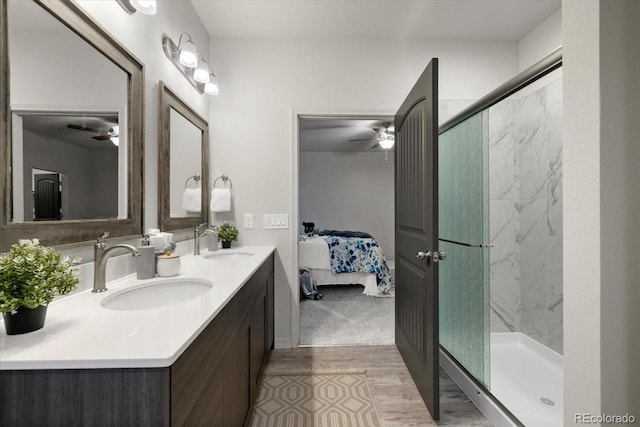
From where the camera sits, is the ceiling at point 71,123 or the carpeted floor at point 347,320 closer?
the ceiling at point 71,123

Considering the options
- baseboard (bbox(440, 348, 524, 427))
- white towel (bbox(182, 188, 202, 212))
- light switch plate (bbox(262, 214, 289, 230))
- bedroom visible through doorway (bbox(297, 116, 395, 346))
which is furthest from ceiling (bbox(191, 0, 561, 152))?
baseboard (bbox(440, 348, 524, 427))

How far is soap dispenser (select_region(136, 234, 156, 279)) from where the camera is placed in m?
1.30

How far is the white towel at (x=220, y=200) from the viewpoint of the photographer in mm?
2354

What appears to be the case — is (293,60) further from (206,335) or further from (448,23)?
(206,335)

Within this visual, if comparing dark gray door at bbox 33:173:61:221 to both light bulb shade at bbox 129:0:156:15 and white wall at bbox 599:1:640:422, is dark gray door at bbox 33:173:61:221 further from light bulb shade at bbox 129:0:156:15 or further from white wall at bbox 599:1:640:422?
white wall at bbox 599:1:640:422

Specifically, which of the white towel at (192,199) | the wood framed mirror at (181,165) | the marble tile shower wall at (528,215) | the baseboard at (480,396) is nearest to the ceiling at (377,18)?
the marble tile shower wall at (528,215)

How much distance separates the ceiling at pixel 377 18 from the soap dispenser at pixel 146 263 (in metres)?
1.78

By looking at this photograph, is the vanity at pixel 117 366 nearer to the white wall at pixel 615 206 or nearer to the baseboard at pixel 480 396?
the white wall at pixel 615 206

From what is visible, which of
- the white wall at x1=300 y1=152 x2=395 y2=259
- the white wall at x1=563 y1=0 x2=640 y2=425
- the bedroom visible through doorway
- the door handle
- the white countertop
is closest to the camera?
the white countertop

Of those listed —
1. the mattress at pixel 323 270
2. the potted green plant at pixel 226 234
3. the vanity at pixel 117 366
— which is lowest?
the mattress at pixel 323 270

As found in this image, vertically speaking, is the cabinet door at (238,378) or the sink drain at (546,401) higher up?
the cabinet door at (238,378)

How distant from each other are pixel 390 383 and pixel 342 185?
16.0ft

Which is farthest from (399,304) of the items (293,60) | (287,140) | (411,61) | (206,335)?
(293,60)

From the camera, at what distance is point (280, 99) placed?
96.3 inches
